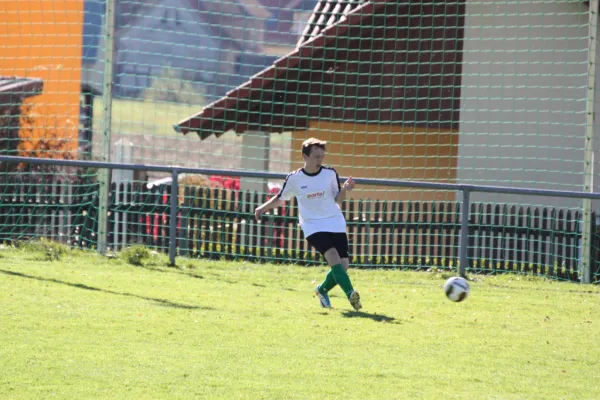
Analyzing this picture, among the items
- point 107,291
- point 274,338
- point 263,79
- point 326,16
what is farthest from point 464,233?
point 326,16

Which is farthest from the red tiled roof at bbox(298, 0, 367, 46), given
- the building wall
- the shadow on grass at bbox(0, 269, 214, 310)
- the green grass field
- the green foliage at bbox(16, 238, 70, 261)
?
the shadow on grass at bbox(0, 269, 214, 310)

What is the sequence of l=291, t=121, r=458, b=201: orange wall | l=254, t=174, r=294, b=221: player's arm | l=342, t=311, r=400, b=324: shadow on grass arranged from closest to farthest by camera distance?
l=342, t=311, r=400, b=324: shadow on grass
l=254, t=174, r=294, b=221: player's arm
l=291, t=121, r=458, b=201: orange wall

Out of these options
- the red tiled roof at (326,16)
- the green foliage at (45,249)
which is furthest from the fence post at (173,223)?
the red tiled roof at (326,16)

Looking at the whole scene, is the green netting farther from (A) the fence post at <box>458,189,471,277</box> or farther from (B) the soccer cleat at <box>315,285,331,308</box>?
(B) the soccer cleat at <box>315,285,331,308</box>

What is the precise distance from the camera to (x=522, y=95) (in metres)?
15.7

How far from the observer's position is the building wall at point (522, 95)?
1532cm

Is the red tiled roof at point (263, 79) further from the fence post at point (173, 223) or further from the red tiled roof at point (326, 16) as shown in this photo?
the fence post at point (173, 223)

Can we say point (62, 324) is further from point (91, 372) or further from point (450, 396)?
point (450, 396)

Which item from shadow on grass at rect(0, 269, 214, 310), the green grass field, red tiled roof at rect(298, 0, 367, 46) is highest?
red tiled roof at rect(298, 0, 367, 46)

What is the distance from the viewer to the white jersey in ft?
31.4

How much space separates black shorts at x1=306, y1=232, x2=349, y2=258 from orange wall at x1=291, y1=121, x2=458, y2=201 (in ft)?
19.3

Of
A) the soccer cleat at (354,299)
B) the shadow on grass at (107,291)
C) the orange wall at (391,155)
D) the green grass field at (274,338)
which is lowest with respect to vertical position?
the green grass field at (274,338)

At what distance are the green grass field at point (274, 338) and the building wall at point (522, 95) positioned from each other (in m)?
3.89

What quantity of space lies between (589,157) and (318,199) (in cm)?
477
